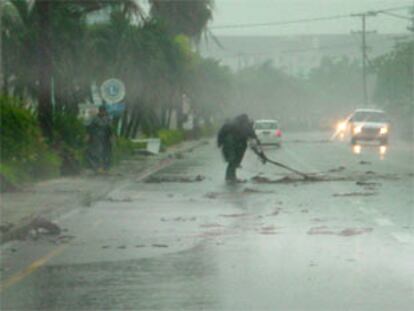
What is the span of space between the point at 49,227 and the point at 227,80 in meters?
90.0

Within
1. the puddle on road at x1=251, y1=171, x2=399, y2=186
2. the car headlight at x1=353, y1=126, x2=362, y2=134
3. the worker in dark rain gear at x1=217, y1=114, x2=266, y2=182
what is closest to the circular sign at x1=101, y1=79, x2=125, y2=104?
the worker in dark rain gear at x1=217, y1=114, x2=266, y2=182

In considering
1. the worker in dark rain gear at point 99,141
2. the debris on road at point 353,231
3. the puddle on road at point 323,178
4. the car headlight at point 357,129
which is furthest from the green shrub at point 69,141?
the car headlight at point 357,129

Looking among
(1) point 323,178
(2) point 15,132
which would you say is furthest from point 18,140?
(1) point 323,178

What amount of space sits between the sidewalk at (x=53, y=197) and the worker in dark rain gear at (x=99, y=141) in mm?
353

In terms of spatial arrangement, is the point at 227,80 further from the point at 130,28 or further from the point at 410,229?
the point at 410,229

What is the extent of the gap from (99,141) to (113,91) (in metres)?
6.93

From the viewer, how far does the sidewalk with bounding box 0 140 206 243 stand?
18766mm

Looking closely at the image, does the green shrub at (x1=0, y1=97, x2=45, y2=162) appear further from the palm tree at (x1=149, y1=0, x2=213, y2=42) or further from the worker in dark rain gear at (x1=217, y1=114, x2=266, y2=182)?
the palm tree at (x1=149, y1=0, x2=213, y2=42)

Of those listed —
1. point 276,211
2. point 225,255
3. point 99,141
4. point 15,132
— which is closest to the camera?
point 225,255

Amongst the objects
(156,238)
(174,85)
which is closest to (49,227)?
(156,238)

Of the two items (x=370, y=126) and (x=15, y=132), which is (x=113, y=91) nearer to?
(x=15, y=132)

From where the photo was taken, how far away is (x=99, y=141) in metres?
34.6

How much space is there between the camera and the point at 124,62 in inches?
1993

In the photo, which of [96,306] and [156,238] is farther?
[156,238]
